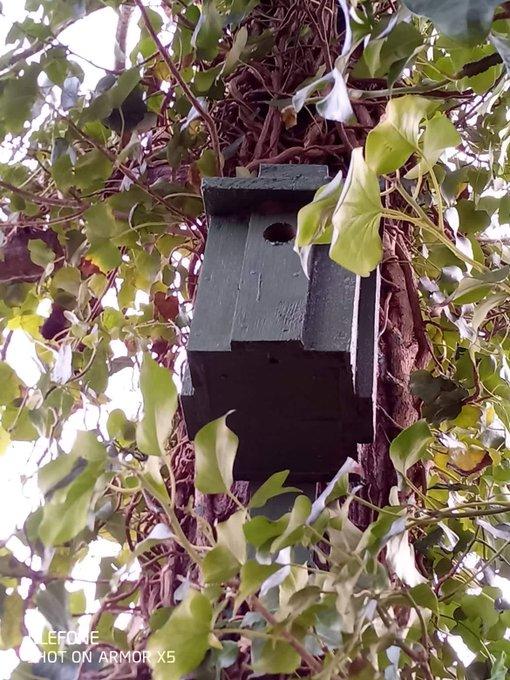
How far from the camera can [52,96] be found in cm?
94

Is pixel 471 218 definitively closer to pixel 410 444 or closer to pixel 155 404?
pixel 410 444

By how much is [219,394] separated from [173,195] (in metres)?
0.29

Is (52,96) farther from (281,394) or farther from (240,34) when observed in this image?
(281,394)

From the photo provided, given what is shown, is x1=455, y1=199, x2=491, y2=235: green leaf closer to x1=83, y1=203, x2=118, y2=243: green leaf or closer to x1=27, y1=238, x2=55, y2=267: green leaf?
x1=83, y1=203, x2=118, y2=243: green leaf

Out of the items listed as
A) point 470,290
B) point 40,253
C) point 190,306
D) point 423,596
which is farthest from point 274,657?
point 40,253

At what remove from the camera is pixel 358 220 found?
0.54 meters

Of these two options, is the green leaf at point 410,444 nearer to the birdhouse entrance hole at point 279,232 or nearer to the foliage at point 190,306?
the foliage at point 190,306

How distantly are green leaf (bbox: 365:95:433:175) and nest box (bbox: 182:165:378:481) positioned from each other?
133 mm

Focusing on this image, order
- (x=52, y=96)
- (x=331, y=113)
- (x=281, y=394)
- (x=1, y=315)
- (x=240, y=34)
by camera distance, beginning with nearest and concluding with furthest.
A: 1. (x=331, y=113)
2. (x=281, y=394)
3. (x=240, y=34)
4. (x=52, y=96)
5. (x=1, y=315)

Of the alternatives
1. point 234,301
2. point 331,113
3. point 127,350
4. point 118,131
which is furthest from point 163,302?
point 331,113

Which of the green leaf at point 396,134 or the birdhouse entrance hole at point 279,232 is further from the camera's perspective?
the birdhouse entrance hole at point 279,232

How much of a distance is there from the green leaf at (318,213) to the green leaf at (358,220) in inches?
1.0

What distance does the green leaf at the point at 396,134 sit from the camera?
547 millimetres

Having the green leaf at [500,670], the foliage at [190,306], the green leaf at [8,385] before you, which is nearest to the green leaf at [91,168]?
the foliage at [190,306]
